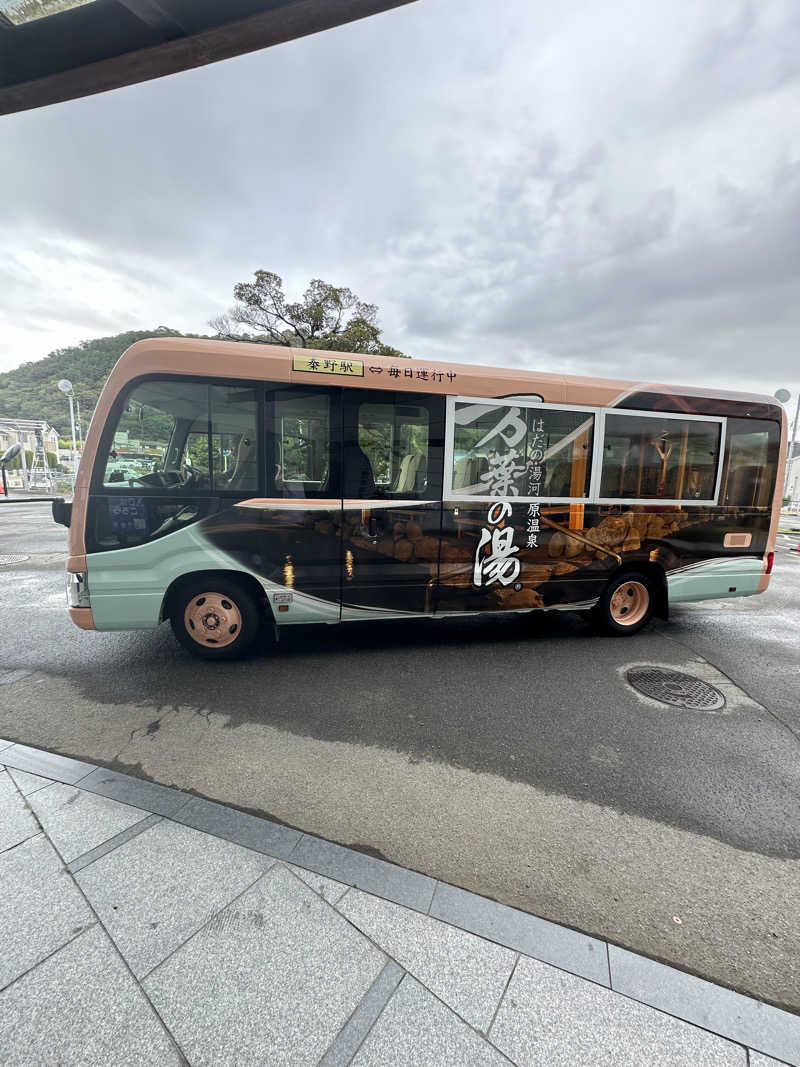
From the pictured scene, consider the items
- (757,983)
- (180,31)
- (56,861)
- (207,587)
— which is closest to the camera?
(757,983)

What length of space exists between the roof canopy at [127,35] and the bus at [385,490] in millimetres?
1579

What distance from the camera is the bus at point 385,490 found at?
3.94 meters

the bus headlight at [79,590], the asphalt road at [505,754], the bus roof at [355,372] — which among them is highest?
the bus roof at [355,372]

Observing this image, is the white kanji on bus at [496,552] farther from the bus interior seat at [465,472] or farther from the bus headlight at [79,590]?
the bus headlight at [79,590]

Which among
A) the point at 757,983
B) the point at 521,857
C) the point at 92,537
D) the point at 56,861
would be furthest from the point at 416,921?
the point at 92,537

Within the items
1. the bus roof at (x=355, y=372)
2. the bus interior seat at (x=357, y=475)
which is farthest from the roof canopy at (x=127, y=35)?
the bus interior seat at (x=357, y=475)

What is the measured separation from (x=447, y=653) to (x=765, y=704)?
2759mm

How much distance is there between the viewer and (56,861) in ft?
7.02

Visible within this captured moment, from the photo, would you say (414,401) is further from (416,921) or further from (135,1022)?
(135,1022)

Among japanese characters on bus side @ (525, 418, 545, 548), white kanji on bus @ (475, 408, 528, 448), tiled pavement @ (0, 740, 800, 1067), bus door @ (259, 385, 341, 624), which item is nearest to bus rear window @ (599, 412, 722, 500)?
japanese characters on bus side @ (525, 418, 545, 548)

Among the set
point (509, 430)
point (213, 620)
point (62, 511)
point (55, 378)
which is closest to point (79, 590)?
point (62, 511)

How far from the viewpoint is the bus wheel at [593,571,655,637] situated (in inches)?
211

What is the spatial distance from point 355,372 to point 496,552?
2.22m

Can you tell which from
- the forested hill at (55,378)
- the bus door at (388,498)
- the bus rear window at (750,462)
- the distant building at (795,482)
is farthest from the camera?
the forested hill at (55,378)
